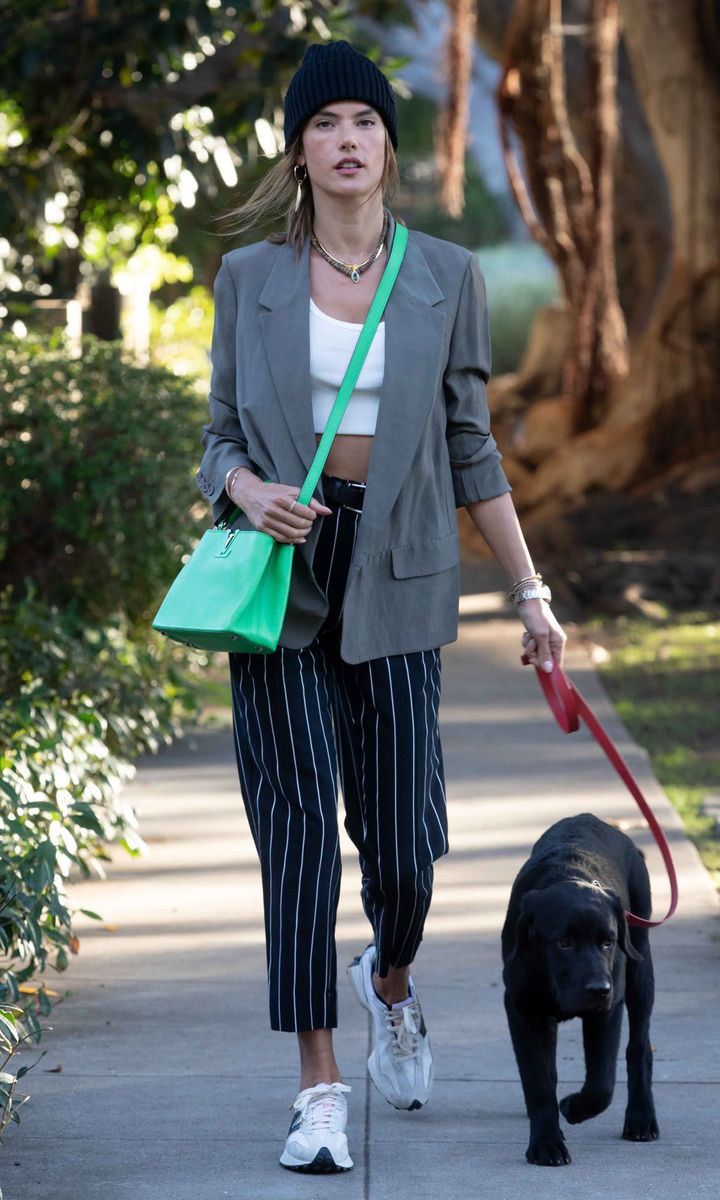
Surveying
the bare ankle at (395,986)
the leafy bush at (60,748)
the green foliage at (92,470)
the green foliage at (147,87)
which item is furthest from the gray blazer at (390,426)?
the green foliage at (147,87)

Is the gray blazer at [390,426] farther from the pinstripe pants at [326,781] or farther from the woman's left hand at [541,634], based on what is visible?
the woman's left hand at [541,634]

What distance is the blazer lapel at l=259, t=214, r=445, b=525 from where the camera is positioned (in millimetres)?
3484

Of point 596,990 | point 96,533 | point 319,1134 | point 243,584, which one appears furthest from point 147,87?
point 596,990

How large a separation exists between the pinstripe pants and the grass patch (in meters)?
2.20

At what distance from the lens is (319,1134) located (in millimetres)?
3455

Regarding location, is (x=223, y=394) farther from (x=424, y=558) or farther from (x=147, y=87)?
(x=147, y=87)

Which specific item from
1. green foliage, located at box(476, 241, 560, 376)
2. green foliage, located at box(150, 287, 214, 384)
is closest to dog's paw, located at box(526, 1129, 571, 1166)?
green foliage, located at box(150, 287, 214, 384)

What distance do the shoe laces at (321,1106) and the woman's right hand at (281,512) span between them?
109 cm

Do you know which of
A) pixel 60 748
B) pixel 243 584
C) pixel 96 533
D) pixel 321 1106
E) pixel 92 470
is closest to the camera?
pixel 243 584

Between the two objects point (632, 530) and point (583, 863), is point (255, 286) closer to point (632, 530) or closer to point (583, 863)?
point (583, 863)

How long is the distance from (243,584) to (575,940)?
92cm

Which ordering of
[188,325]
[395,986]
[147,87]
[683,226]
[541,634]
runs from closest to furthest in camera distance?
[541,634] < [395,986] < [147,87] < [683,226] < [188,325]

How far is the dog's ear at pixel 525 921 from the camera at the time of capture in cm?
337

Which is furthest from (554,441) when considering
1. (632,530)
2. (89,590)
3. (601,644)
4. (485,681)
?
(89,590)
